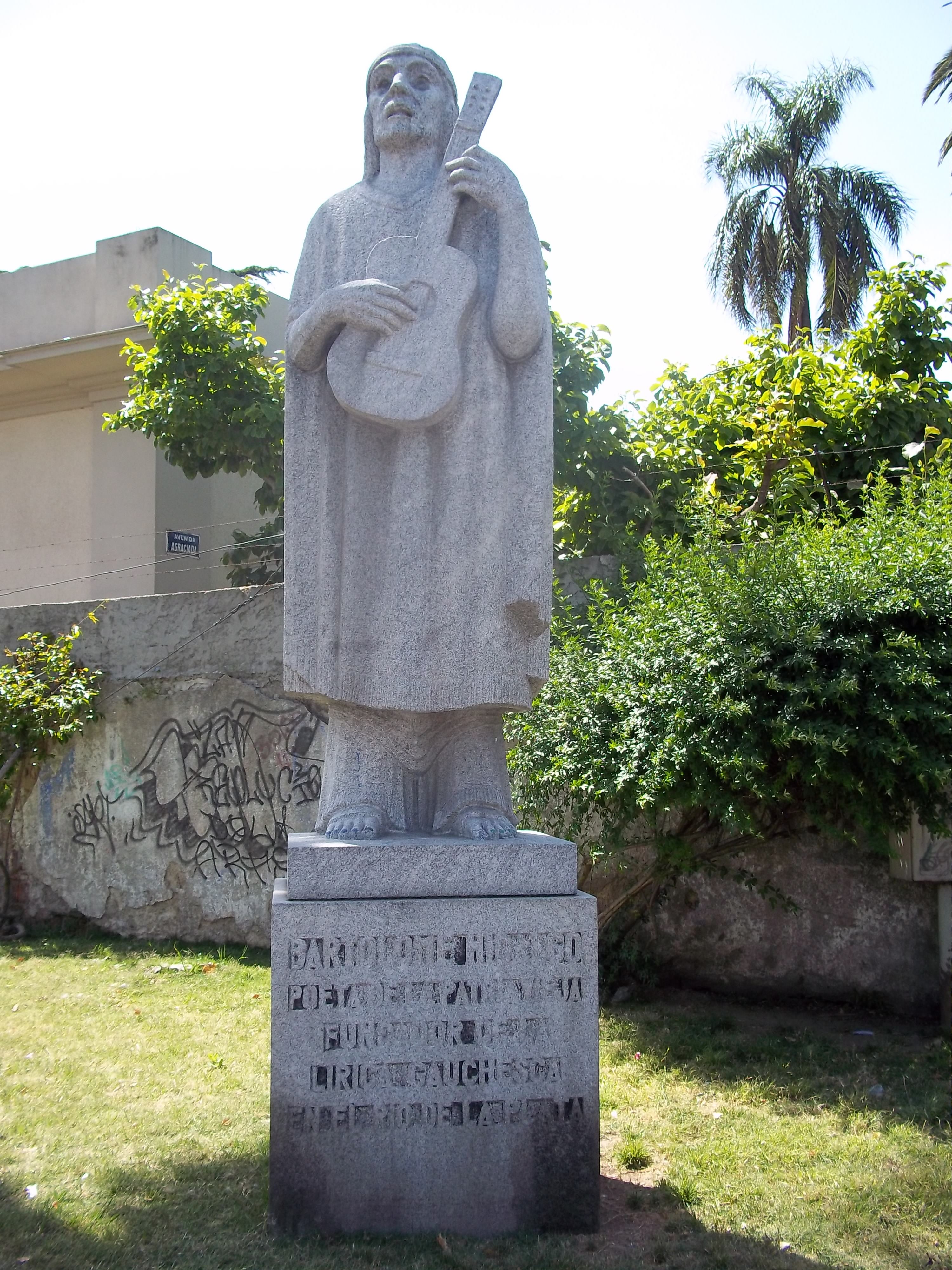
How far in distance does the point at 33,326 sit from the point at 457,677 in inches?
491

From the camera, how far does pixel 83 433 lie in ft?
45.6

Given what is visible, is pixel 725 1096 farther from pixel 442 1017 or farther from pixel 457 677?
pixel 457 677

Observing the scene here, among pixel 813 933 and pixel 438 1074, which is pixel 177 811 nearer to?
pixel 813 933

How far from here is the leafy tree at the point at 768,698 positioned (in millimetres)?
5191

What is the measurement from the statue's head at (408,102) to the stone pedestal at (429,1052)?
2366mm

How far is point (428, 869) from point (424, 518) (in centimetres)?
109

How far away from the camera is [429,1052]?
3219 mm

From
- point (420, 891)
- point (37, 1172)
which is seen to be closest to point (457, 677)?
point (420, 891)

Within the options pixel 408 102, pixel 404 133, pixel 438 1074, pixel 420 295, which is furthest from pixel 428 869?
pixel 408 102

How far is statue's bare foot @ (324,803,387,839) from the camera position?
3434mm

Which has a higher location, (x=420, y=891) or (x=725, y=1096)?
(x=420, y=891)

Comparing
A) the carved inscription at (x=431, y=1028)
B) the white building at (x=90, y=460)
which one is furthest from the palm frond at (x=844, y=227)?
the carved inscription at (x=431, y=1028)

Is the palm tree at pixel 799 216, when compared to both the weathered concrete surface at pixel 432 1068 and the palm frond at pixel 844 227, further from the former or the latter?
the weathered concrete surface at pixel 432 1068

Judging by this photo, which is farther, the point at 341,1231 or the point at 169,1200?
the point at 169,1200
